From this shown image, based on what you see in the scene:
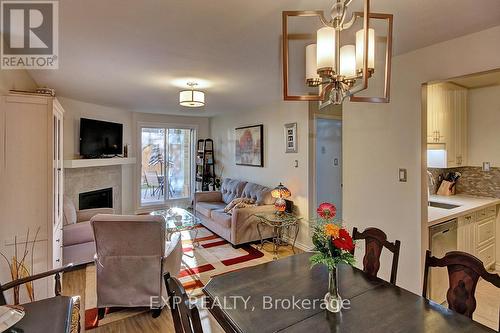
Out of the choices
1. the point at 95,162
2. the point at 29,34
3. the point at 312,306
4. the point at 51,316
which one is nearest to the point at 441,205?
the point at 312,306

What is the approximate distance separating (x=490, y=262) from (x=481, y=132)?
1623 mm

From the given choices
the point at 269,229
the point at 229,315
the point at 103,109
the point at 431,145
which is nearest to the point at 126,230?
the point at 229,315

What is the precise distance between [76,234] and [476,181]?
5.22m

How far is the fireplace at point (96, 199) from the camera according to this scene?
475 cm

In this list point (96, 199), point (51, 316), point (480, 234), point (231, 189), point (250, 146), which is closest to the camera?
point (51, 316)

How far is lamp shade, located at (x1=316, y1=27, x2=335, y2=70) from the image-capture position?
125 cm

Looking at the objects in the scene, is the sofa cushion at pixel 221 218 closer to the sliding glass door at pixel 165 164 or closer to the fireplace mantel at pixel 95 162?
the fireplace mantel at pixel 95 162

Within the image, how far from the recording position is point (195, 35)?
2.04 metres

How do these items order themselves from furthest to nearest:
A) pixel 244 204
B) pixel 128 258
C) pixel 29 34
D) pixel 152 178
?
pixel 152 178 → pixel 244 204 → pixel 128 258 → pixel 29 34

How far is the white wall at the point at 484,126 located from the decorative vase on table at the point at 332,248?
3202 mm

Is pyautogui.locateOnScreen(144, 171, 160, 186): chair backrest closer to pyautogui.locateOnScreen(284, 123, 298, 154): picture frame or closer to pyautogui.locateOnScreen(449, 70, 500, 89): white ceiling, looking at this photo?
pyautogui.locateOnScreen(284, 123, 298, 154): picture frame

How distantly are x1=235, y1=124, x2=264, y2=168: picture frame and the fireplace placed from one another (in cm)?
282

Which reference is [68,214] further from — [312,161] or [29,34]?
[312,161]

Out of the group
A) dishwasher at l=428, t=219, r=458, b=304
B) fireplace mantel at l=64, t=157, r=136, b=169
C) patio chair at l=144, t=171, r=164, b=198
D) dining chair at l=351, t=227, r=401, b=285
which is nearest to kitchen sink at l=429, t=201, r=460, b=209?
dishwasher at l=428, t=219, r=458, b=304
